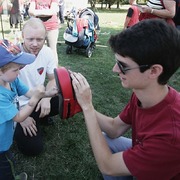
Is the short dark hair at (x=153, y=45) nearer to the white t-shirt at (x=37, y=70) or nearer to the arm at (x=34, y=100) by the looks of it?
the arm at (x=34, y=100)

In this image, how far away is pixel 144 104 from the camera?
5.00 ft

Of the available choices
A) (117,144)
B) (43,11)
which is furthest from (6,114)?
(43,11)

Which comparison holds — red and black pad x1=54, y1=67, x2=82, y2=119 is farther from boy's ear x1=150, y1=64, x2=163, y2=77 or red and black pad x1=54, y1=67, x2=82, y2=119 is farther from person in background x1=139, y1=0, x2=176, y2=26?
person in background x1=139, y1=0, x2=176, y2=26

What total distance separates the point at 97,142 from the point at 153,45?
60 centimetres

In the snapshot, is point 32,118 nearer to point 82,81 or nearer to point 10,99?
point 10,99

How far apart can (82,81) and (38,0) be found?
2.91 m

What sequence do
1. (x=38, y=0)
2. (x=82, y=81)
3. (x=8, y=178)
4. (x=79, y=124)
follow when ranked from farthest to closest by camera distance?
(x=38, y=0), (x=79, y=124), (x=8, y=178), (x=82, y=81)

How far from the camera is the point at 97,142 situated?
1465 mm

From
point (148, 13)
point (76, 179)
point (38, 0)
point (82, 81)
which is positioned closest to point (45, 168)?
point (76, 179)

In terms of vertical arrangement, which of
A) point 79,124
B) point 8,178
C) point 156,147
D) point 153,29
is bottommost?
point 79,124

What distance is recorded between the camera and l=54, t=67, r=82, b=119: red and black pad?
5.15 feet

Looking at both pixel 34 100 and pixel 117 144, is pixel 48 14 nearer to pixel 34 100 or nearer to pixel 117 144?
pixel 34 100

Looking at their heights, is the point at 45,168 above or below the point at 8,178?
below

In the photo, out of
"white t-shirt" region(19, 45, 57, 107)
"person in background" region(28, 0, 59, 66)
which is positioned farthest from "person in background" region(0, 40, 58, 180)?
"person in background" region(28, 0, 59, 66)
